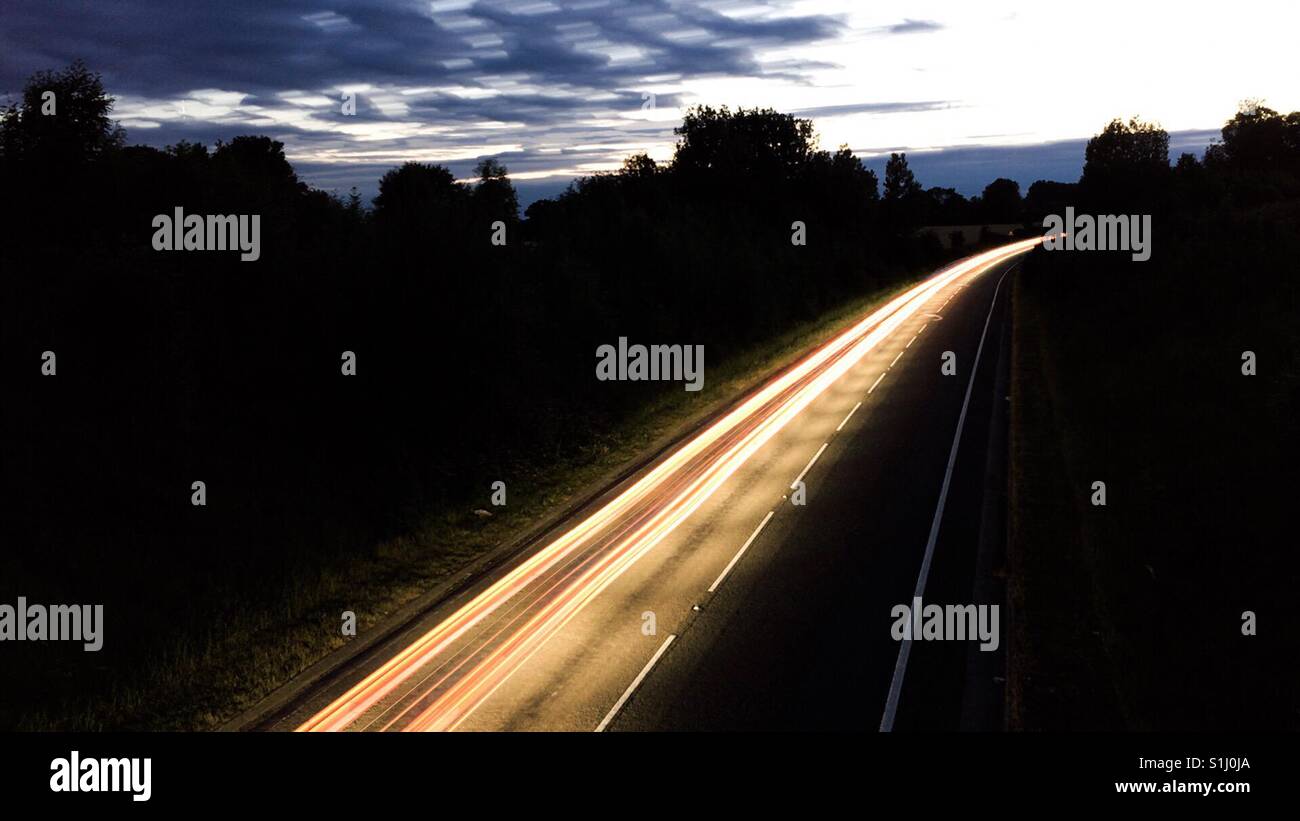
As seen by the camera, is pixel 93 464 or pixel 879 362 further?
pixel 879 362

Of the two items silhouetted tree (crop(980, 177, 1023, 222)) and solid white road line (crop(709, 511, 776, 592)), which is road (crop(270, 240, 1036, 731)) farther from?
silhouetted tree (crop(980, 177, 1023, 222))

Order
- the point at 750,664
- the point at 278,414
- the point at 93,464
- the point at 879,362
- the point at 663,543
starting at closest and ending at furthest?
the point at 750,664 → the point at 663,543 → the point at 93,464 → the point at 278,414 → the point at 879,362

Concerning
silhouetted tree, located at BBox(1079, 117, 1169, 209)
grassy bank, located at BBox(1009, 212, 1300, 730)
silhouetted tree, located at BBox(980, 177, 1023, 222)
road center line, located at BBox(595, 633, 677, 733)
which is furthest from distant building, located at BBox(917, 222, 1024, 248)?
road center line, located at BBox(595, 633, 677, 733)

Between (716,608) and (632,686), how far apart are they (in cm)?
282

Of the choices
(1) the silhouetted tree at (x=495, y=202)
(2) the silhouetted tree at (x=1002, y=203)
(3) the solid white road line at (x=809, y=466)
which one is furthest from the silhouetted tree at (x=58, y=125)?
(2) the silhouetted tree at (x=1002, y=203)

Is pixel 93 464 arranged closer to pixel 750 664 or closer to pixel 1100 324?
pixel 750 664

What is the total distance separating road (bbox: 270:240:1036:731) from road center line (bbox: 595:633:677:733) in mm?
34

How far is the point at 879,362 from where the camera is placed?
37844mm

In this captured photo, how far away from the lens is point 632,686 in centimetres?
1136

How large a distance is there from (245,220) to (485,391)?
27.5ft

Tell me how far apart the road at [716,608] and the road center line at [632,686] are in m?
0.03

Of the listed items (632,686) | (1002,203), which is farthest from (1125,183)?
(1002,203)

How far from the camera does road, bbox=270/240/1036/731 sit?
1088 centimetres

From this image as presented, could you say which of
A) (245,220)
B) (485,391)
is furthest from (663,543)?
(245,220)
